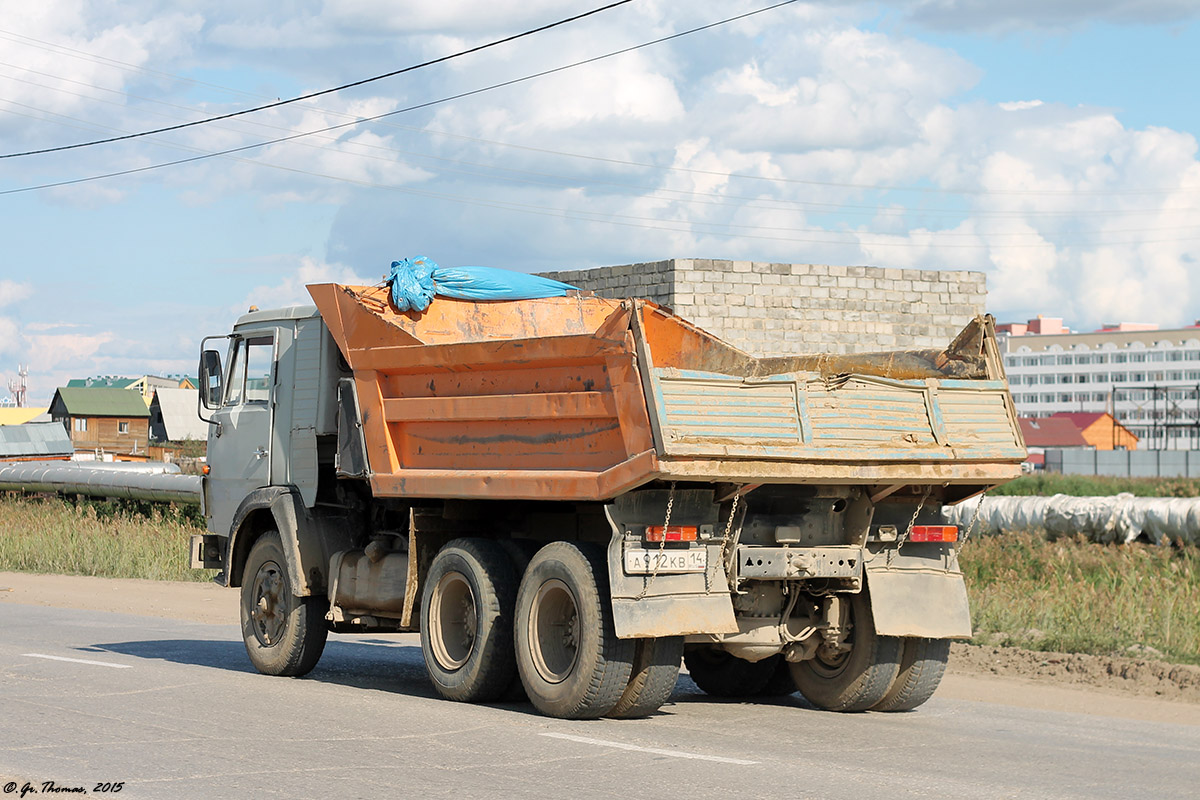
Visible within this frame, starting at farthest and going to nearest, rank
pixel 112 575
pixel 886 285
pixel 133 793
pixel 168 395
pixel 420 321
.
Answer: pixel 168 395, pixel 112 575, pixel 886 285, pixel 420 321, pixel 133 793

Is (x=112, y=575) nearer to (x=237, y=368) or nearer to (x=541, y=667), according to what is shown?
(x=237, y=368)

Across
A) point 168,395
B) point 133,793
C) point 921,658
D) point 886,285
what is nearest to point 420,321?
point 921,658

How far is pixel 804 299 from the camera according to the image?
20.8 m

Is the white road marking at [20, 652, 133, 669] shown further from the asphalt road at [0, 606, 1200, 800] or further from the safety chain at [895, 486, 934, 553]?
the safety chain at [895, 486, 934, 553]

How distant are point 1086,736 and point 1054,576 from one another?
27.0 ft

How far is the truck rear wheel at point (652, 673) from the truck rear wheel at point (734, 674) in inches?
70.9

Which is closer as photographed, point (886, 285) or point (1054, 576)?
point (1054, 576)

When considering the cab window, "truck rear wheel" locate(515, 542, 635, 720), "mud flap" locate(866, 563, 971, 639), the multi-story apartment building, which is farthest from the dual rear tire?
the multi-story apartment building

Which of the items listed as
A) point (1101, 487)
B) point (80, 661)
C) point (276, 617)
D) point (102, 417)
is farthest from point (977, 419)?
point (102, 417)

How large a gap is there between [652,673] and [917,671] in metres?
2.08

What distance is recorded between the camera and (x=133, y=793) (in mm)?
6793

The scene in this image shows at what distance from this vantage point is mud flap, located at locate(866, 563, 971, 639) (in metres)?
9.57

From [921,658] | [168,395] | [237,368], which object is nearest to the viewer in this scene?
[921,658]

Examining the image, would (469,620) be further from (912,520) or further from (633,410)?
(912,520)
